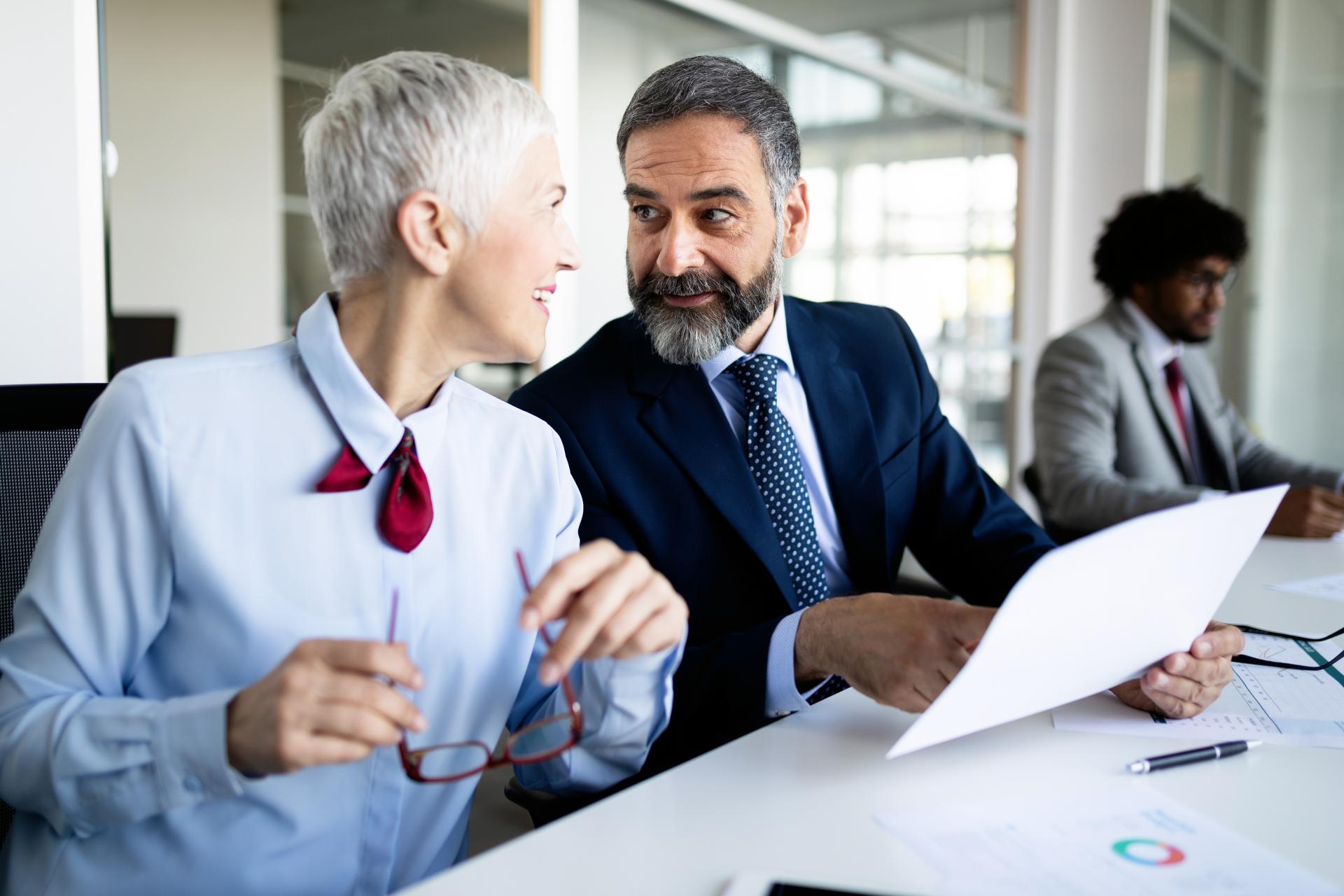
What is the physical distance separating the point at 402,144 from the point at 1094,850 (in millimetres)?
912

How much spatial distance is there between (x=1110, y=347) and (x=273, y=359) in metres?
2.66

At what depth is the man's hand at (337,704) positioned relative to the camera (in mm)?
810

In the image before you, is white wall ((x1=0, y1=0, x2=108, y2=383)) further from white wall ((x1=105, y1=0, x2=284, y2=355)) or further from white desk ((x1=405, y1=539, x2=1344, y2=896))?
white wall ((x1=105, y1=0, x2=284, y2=355))

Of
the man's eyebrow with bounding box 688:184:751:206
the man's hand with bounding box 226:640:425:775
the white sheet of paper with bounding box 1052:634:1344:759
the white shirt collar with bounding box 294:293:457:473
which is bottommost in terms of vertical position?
the white sheet of paper with bounding box 1052:634:1344:759

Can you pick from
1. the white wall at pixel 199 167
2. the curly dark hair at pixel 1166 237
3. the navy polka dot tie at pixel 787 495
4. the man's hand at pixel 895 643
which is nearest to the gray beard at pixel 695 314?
the navy polka dot tie at pixel 787 495

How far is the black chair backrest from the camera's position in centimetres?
115

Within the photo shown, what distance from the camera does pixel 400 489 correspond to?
111cm

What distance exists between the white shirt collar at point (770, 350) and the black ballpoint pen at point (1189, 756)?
0.87m

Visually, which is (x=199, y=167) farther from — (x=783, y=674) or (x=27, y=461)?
(x=783, y=674)

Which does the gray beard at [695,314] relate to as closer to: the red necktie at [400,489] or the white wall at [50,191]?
the red necktie at [400,489]

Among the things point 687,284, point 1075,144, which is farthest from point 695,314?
point 1075,144

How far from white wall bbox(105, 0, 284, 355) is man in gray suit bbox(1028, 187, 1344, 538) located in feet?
14.7

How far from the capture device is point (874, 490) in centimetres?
175

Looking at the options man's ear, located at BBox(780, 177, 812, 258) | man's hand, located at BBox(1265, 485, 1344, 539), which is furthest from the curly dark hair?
man's ear, located at BBox(780, 177, 812, 258)
